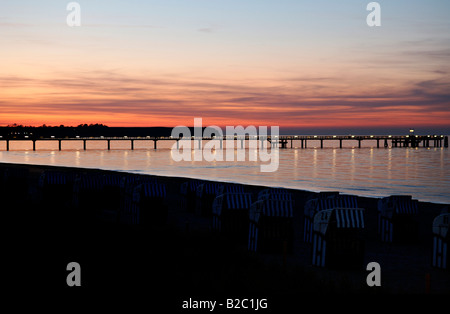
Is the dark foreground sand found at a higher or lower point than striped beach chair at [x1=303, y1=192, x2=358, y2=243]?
lower

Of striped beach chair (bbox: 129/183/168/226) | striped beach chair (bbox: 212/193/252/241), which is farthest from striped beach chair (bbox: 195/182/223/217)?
striped beach chair (bbox: 212/193/252/241)

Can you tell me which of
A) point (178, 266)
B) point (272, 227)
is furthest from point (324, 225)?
point (178, 266)

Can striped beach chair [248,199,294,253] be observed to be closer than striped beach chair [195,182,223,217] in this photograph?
Yes

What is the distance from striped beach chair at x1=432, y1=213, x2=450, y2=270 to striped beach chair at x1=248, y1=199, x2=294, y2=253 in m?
3.59

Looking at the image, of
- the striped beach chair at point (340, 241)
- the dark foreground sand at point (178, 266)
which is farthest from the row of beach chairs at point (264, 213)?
the dark foreground sand at point (178, 266)

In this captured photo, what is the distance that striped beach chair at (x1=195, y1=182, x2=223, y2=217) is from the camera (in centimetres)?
2325

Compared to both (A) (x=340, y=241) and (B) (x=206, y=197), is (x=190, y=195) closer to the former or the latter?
(B) (x=206, y=197)

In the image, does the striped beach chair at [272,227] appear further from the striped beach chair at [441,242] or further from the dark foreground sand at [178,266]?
the striped beach chair at [441,242]

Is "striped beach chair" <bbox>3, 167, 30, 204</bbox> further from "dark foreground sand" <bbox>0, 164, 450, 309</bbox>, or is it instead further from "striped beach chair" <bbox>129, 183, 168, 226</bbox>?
"dark foreground sand" <bbox>0, 164, 450, 309</bbox>

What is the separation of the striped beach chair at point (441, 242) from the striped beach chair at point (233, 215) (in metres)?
5.44

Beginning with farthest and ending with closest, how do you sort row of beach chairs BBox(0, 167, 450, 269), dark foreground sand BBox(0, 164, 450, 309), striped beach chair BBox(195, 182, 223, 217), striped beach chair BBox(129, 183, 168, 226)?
striped beach chair BBox(195, 182, 223, 217), striped beach chair BBox(129, 183, 168, 226), row of beach chairs BBox(0, 167, 450, 269), dark foreground sand BBox(0, 164, 450, 309)

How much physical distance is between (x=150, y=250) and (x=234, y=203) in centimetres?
434
